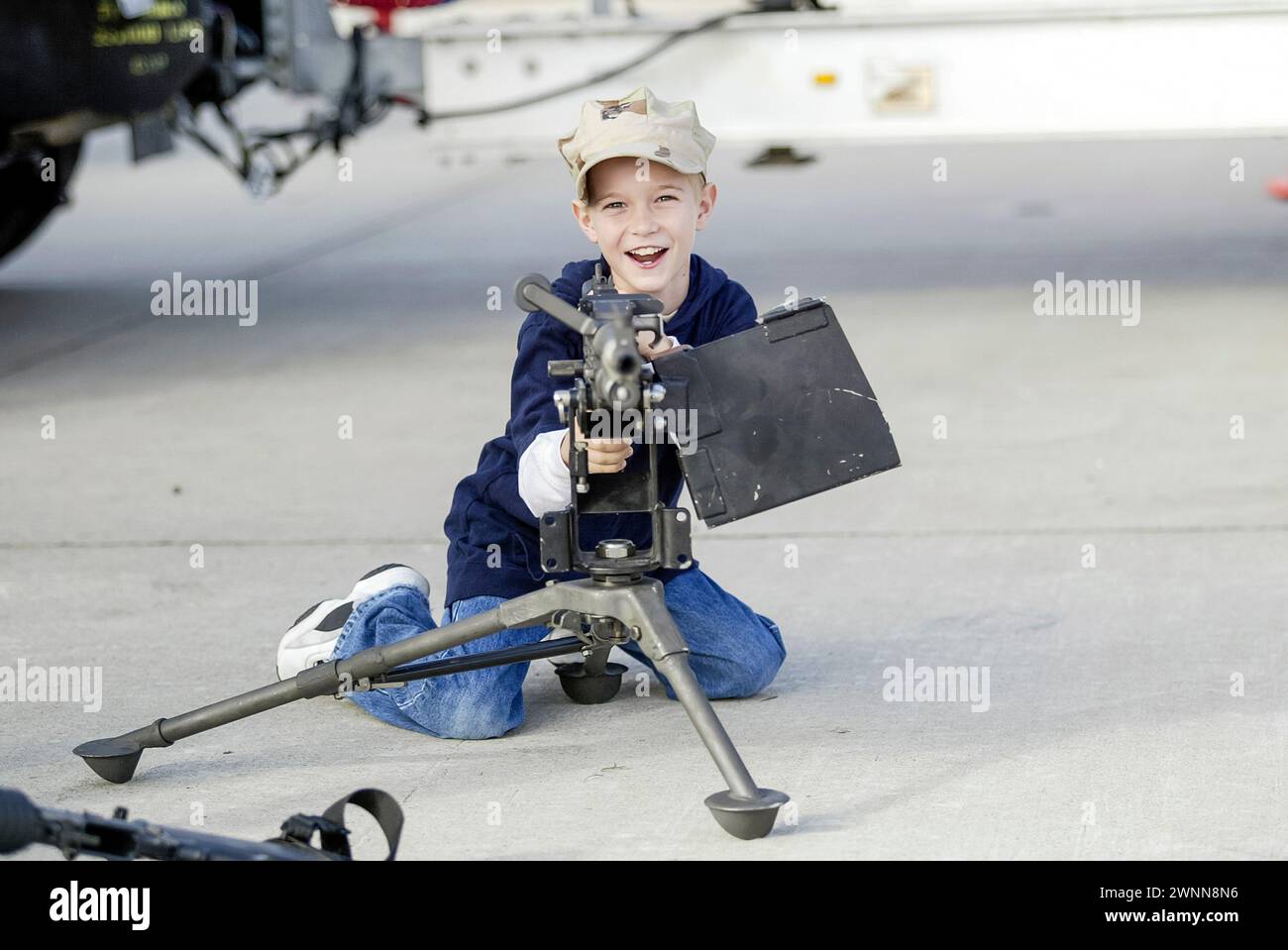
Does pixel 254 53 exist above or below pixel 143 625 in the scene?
above

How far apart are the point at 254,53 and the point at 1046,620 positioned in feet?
14.8

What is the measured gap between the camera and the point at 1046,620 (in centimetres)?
368

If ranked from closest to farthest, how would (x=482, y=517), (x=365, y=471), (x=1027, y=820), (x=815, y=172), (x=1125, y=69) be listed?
(x=1027, y=820) → (x=482, y=517) → (x=365, y=471) → (x=1125, y=69) → (x=815, y=172)

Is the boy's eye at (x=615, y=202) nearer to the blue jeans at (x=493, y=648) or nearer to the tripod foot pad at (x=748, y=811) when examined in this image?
the blue jeans at (x=493, y=648)

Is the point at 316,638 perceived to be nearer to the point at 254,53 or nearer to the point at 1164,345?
the point at 1164,345

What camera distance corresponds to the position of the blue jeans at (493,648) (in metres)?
3.10

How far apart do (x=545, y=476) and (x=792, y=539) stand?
1.64m

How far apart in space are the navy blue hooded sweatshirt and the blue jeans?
0.19 feet

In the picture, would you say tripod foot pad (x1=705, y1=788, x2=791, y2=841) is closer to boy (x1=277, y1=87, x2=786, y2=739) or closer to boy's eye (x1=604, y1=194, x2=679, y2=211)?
boy (x1=277, y1=87, x2=786, y2=739)

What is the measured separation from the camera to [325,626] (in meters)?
3.28

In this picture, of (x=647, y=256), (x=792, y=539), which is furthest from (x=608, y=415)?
(x=792, y=539)

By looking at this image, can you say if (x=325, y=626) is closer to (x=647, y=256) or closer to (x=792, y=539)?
(x=647, y=256)

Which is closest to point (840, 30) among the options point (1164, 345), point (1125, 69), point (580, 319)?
point (1125, 69)

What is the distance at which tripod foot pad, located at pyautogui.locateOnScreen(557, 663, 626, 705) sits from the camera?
3273 millimetres
